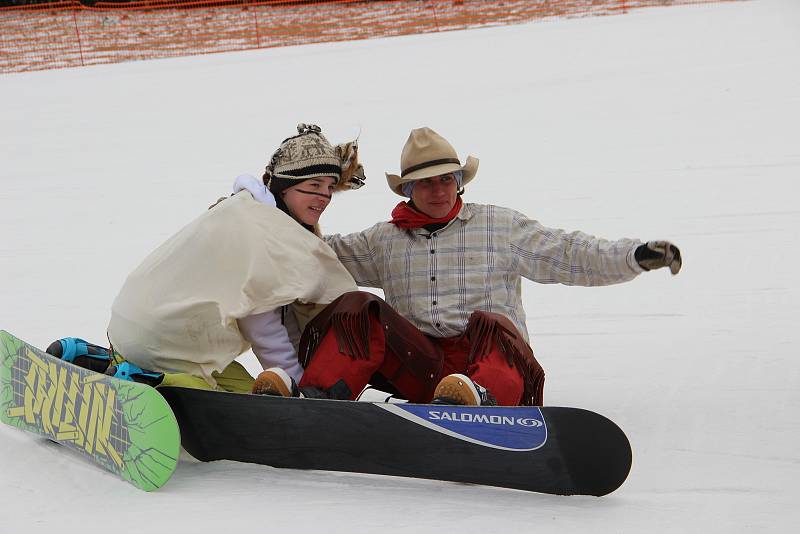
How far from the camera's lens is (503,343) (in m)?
3.30

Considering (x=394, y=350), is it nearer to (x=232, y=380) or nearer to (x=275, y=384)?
(x=275, y=384)

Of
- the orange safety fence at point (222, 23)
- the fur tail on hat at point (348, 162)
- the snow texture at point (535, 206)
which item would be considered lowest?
the snow texture at point (535, 206)

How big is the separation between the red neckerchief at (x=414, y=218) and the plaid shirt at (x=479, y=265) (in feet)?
0.08

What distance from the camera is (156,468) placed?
10.3 feet

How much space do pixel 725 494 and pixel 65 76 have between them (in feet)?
36.2

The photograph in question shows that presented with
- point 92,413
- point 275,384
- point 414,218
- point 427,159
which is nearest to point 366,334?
point 275,384

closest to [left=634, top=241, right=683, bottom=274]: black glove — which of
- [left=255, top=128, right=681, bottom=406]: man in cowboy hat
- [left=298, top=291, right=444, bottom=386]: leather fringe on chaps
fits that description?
[left=255, top=128, right=681, bottom=406]: man in cowboy hat

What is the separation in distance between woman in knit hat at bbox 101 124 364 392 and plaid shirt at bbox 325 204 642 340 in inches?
9.2

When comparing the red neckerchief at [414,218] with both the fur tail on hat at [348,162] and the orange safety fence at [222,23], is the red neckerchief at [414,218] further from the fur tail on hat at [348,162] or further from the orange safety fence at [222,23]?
the orange safety fence at [222,23]

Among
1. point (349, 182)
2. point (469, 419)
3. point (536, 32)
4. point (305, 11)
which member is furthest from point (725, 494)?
point (305, 11)

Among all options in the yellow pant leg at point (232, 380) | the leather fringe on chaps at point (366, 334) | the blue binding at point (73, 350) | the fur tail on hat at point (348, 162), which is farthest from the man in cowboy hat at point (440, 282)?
the blue binding at point (73, 350)

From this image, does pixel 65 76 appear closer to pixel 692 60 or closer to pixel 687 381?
pixel 692 60

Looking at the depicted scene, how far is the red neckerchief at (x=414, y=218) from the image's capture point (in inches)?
143

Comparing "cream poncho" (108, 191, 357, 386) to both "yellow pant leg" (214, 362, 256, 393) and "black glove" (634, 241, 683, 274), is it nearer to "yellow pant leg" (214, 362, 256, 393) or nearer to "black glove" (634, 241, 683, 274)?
"yellow pant leg" (214, 362, 256, 393)
